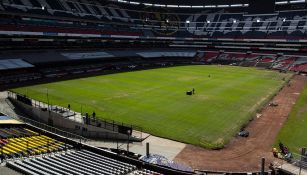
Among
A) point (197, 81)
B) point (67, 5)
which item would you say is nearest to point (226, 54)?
point (197, 81)

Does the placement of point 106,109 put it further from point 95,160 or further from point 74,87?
point 95,160

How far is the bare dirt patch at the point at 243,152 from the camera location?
2342cm

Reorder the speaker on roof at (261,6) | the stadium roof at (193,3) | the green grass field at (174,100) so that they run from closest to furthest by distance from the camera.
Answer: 1. the green grass field at (174,100)
2. the speaker on roof at (261,6)
3. the stadium roof at (193,3)

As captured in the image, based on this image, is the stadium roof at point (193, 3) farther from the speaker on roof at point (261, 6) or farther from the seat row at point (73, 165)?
the seat row at point (73, 165)

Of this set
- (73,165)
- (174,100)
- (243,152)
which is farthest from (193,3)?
(73,165)

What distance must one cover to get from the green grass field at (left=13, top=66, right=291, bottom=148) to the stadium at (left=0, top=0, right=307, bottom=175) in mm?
214

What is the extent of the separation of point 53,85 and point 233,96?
1234 inches

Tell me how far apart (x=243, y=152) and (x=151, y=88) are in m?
27.9

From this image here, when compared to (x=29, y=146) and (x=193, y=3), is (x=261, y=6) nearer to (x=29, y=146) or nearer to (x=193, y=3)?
(x=193, y=3)

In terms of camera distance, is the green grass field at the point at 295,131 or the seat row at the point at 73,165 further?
the green grass field at the point at 295,131

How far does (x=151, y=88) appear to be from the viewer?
51969 mm

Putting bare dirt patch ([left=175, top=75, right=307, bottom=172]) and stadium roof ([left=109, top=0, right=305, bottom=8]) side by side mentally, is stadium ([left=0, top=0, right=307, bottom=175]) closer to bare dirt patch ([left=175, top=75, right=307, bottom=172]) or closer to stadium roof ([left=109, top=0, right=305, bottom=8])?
bare dirt patch ([left=175, top=75, right=307, bottom=172])

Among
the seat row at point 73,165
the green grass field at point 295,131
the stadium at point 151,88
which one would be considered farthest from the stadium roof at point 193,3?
the seat row at point 73,165

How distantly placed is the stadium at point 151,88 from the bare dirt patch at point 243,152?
0.32 feet
